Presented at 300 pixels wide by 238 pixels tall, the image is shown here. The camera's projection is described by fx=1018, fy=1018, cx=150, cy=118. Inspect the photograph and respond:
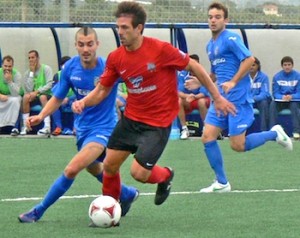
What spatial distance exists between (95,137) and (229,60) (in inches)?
108

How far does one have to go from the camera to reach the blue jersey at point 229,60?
11.1 m

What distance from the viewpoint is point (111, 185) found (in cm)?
872

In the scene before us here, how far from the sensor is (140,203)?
1005 centimetres

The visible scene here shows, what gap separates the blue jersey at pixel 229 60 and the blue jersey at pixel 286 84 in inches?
296

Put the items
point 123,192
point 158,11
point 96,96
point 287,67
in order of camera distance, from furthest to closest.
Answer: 1. point 158,11
2. point 287,67
3. point 123,192
4. point 96,96

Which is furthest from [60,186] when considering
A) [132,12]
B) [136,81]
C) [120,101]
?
[120,101]

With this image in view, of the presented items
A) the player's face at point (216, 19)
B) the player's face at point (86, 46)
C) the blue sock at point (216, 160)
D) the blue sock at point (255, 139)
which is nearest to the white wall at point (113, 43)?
the blue sock at point (255, 139)

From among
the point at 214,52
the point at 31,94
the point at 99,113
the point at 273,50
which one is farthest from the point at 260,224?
the point at 273,50

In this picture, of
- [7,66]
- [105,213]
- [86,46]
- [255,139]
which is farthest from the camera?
[7,66]

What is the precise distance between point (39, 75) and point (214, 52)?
26.1ft

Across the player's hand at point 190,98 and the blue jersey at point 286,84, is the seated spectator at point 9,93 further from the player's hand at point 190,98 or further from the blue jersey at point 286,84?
the blue jersey at point 286,84

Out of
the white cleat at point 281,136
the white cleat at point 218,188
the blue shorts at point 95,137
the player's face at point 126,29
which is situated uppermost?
the player's face at point 126,29

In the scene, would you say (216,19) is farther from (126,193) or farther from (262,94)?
(262,94)

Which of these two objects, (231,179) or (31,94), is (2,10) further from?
(231,179)
